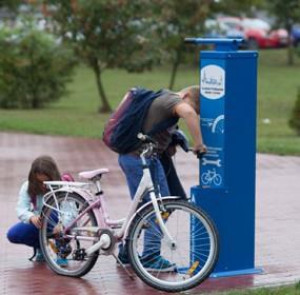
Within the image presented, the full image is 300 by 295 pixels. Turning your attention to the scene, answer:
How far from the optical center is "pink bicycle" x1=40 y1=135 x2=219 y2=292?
25.4ft

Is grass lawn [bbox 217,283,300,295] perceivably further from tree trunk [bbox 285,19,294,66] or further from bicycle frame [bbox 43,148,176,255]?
tree trunk [bbox 285,19,294,66]

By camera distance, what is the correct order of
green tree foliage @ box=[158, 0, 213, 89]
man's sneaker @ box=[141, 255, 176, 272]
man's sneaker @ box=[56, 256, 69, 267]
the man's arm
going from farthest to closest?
green tree foliage @ box=[158, 0, 213, 89] → man's sneaker @ box=[56, 256, 69, 267] → man's sneaker @ box=[141, 255, 176, 272] → the man's arm

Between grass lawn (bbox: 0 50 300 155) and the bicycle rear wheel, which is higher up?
the bicycle rear wheel

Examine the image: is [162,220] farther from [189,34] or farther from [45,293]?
[189,34]

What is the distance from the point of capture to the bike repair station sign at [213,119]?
808 cm

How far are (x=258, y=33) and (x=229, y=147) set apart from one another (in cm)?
4506

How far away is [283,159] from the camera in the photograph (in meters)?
15.9

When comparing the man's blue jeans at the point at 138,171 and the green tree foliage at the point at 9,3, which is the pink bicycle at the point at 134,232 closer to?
the man's blue jeans at the point at 138,171

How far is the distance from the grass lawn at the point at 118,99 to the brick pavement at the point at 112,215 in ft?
4.03

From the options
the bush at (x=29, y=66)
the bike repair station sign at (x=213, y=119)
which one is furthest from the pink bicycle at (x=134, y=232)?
the bush at (x=29, y=66)

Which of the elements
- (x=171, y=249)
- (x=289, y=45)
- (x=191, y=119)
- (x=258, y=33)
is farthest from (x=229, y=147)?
(x=258, y=33)

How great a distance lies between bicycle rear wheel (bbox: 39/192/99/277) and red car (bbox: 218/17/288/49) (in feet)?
141

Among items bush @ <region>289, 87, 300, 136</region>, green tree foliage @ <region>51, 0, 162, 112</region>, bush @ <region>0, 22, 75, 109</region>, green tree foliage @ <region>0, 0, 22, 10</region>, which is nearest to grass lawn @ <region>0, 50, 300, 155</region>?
bush @ <region>289, 87, 300, 136</region>

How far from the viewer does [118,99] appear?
29.7 metres
